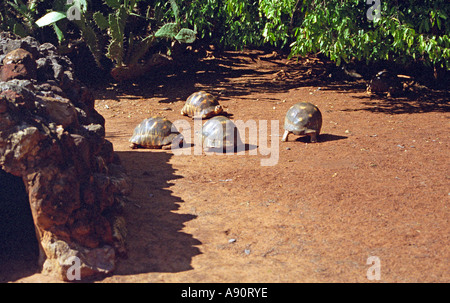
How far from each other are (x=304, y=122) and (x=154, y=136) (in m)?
2.25

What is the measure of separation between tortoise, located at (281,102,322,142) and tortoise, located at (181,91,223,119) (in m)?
2.06

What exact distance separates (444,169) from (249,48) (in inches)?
371

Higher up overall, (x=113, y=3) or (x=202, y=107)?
(x=113, y=3)

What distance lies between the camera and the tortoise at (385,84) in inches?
425

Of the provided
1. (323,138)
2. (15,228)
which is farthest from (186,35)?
(15,228)

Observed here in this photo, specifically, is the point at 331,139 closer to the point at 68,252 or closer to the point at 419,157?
the point at 419,157

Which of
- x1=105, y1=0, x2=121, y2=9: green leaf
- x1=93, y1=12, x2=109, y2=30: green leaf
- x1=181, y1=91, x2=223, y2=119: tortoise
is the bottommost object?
x1=181, y1=91, x2=223, y2=119: tortoise

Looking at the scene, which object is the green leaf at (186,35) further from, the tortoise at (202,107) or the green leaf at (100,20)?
the tortoise at (202,107)

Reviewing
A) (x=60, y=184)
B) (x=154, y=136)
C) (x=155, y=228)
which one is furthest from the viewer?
(x=154, y=136)

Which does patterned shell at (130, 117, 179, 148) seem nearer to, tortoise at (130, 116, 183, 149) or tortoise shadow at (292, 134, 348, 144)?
tortoise at (130, 116, 183, 149)

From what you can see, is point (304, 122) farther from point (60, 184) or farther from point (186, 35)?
point (186, 35)

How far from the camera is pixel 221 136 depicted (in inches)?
278

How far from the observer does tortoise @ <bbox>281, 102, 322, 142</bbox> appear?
7309 millimetres

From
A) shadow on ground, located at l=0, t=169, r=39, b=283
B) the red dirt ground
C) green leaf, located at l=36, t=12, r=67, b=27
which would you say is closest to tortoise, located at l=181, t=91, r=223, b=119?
the red dirt ground
